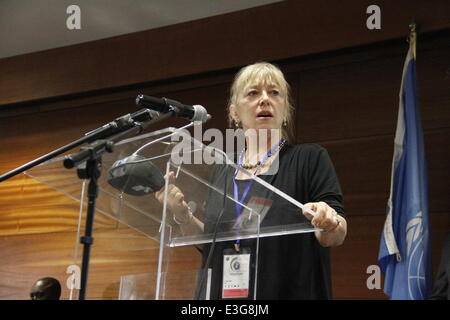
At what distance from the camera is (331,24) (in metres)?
3.73

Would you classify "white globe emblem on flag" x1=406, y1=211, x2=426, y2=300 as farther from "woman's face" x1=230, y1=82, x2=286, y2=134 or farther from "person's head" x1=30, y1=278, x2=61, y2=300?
"person's head" x1=30, y1=278, x2=61, y2=300

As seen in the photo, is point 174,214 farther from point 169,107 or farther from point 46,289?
point 46,289

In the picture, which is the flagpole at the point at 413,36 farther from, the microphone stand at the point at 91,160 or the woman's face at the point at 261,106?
the microphone stand at the point at 91,160

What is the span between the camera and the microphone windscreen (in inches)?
60.6

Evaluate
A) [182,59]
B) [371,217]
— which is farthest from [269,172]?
[182,59]

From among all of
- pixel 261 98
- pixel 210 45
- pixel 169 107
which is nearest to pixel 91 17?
pixel 210 45

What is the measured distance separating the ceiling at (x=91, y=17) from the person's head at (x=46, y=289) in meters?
1.87

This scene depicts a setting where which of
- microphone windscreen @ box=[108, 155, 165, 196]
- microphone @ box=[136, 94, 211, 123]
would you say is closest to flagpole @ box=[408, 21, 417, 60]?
microphone @ box=[136, 94, 211, 123]

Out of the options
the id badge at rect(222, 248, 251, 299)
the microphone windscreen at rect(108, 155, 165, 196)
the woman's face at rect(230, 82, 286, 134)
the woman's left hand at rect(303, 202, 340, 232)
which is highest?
the woman's face at rect(230, 82, 286, 134)

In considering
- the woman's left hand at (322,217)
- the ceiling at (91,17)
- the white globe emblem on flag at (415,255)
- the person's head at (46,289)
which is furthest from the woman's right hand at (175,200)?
the ceiling at (91,17)

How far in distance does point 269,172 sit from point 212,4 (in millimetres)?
2440

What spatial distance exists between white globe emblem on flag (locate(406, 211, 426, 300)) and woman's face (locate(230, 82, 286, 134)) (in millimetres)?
1022

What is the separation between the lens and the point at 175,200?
61.2 inches
